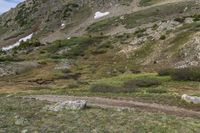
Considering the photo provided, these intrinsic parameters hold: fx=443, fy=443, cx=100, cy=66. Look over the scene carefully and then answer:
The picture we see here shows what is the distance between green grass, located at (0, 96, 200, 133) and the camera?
2445 centimetres

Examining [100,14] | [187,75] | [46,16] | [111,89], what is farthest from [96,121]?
[46,16]

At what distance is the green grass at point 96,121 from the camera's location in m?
24.5

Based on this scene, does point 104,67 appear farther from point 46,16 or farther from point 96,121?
point 46,16

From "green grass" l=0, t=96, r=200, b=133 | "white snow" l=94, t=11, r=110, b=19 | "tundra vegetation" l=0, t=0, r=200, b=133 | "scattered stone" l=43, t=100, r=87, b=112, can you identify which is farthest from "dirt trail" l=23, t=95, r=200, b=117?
"white snow" l=94, t=11, r=110, b=19

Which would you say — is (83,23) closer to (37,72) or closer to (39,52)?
(39,52)

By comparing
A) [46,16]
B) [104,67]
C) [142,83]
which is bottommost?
[142,83]

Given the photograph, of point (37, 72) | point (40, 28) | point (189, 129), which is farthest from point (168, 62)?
point (40, 28)

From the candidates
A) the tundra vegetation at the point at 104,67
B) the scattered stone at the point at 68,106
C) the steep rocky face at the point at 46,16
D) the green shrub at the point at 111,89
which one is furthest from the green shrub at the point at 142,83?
A: the steep rocky face at the point at 46,16

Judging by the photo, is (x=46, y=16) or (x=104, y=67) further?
(x=46, y=16)

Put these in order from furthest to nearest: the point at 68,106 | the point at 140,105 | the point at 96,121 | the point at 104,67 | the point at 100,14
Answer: the point at 100,14 < the point at 104,67 < the point at 140,105 < the point at 68,106 < the point at 96,121

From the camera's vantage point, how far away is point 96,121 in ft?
86.4

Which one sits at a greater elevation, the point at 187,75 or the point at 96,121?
the point at 187,75

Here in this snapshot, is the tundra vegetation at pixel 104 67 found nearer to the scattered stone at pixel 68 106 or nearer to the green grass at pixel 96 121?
the green grass at pixel 96 121

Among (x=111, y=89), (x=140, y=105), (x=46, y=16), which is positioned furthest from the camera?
(x=46, y=16)
